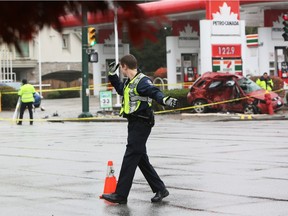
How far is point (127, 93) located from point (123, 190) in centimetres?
118

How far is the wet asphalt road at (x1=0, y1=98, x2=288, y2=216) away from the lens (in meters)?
9.77

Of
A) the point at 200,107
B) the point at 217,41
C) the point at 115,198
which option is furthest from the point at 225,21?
the point at 115,198

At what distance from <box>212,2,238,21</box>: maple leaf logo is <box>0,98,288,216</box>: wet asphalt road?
13601mm

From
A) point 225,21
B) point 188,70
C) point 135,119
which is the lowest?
point 135,119

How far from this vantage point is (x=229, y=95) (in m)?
33.7

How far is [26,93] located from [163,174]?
20.6 meters

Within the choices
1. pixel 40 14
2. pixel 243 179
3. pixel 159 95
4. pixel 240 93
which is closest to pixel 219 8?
pixel 240 93

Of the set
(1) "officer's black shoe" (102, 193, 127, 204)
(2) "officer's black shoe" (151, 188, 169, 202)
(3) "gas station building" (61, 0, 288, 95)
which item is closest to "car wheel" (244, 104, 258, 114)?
(3) "gas station building" (61, 0, 288, 95)

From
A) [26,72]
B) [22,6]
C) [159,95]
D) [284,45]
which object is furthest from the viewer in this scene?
[26,72]

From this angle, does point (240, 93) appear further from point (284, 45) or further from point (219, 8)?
point (284, 45)

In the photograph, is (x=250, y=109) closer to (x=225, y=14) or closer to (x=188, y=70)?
(x=225, y=14)

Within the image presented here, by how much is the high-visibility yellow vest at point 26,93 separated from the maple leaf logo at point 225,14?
9.11 metres

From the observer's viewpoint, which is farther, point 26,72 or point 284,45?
point 26,72

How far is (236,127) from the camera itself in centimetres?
2641
